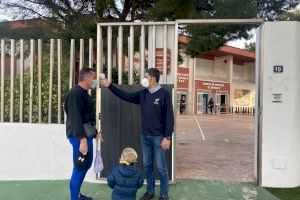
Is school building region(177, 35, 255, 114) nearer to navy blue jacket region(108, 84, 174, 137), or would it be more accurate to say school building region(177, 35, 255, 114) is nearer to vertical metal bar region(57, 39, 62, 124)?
vertical metal bar region(57, 39, 62, 124)

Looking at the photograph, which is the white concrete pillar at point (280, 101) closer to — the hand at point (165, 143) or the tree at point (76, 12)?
the hand at point (165, 143)

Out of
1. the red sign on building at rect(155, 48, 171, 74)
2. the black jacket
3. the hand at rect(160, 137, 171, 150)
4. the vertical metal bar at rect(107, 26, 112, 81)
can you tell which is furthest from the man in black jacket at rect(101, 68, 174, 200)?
the vertical metal bar at rect(107, 26, 112, 81)

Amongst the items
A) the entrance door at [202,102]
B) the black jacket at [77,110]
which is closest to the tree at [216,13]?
the black jacket at [77,110]

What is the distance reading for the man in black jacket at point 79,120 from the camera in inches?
215

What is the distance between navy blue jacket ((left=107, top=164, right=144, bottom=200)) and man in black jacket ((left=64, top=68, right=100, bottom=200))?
70cm

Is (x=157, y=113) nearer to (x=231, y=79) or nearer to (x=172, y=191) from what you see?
(x=172, y=191)

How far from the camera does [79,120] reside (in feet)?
18.0

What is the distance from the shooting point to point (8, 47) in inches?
302

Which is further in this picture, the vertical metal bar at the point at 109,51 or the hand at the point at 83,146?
the vertical metal bar at the point at 109,51

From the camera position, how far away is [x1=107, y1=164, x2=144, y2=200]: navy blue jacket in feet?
16.4

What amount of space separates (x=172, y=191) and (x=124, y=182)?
184cm

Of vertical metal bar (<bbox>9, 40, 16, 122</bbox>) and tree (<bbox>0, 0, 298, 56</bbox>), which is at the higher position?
tree (<bbox>0, 0, 298, 56</bbox>)

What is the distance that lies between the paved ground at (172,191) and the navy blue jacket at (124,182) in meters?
1.34

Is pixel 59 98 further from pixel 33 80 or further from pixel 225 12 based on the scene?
pixel 225 12
